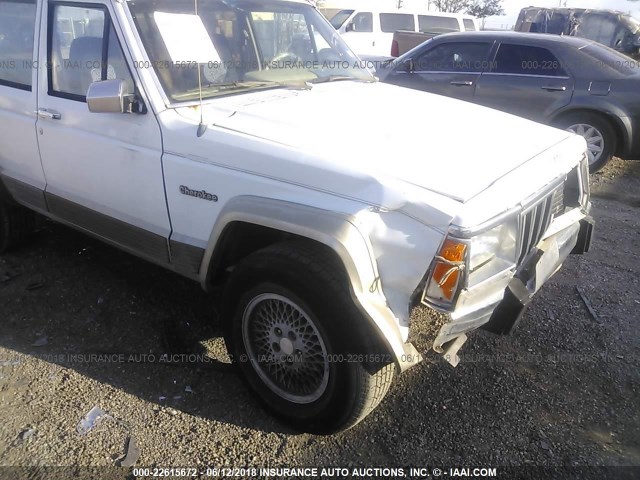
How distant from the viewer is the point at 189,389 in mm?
3045

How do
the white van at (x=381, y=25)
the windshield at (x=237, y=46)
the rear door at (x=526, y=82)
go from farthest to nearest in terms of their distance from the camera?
the white van at (x=381, y=25) < the rear door at (x=526, y=82) < the windshield at (x=237, y=46)

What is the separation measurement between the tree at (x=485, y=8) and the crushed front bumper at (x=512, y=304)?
36425 mm

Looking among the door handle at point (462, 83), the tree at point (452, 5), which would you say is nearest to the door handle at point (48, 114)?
the door handle at point (462, 83)

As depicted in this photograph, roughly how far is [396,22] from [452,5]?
23.0 m

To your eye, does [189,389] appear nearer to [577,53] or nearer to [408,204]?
[408,204]

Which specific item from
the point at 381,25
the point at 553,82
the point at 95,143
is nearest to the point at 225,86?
the point at 95,143

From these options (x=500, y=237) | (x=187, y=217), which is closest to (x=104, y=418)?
(x=187, y=217)

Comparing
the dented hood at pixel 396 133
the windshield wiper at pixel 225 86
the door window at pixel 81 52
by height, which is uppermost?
the door window at pixel 81 52

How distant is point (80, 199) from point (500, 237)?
8.66 feet

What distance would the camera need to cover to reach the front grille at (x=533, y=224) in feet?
7.94

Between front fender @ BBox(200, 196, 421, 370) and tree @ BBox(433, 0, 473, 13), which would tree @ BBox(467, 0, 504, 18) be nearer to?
tree @ BBox(433, 0, 473, 13)

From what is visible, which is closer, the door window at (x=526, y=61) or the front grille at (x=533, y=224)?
the front grille at (x=533, y=224)

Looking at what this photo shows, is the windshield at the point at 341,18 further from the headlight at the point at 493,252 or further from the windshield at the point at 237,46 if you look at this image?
the headlight at the point at 493,252

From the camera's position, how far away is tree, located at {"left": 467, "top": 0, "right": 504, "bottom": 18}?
35.2 m
